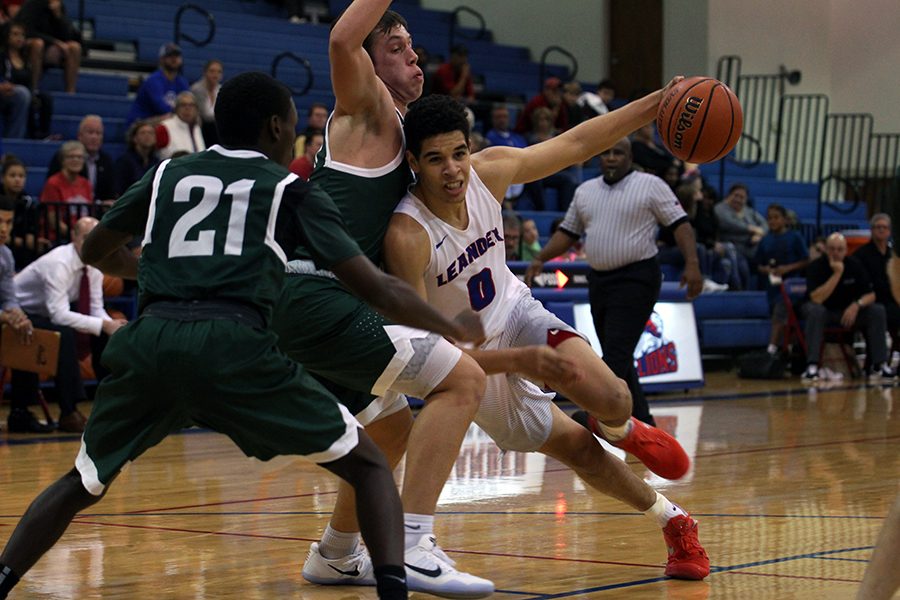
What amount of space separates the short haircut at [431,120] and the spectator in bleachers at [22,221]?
6.61 meters

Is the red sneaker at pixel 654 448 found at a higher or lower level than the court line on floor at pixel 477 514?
higher

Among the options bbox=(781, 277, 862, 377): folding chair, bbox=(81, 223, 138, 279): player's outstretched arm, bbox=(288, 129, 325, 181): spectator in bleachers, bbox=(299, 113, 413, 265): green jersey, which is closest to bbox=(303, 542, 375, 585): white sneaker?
bbox=(299, 113, 413, 265): green jersey

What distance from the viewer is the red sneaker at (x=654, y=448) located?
14.3ft

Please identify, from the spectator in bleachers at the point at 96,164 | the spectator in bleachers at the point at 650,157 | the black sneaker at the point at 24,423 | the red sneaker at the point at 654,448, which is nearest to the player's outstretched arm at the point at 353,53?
the red sneaker at the point at 654,448

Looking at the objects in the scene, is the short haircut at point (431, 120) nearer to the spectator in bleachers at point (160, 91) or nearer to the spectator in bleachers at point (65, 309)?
the spectator in bleachers at point (65, 309)

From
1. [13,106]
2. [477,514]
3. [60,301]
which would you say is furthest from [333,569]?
[13,106]

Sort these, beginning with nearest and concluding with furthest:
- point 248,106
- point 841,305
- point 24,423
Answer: point 248,106
point 24,423
point 841,305

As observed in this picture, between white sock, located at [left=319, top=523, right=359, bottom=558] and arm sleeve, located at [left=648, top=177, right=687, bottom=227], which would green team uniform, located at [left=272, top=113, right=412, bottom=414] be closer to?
white sock, located at [left=319, top=523, right=359, bottom=558]

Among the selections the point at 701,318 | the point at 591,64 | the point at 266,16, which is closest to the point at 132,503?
the point at 701,318

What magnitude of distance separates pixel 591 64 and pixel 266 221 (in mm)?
17911

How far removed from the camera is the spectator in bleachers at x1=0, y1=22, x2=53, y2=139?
12.2m

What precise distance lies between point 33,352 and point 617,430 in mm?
5296

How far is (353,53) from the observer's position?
385 cm

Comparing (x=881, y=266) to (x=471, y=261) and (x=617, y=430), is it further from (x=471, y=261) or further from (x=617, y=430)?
(x=471, y=261)
